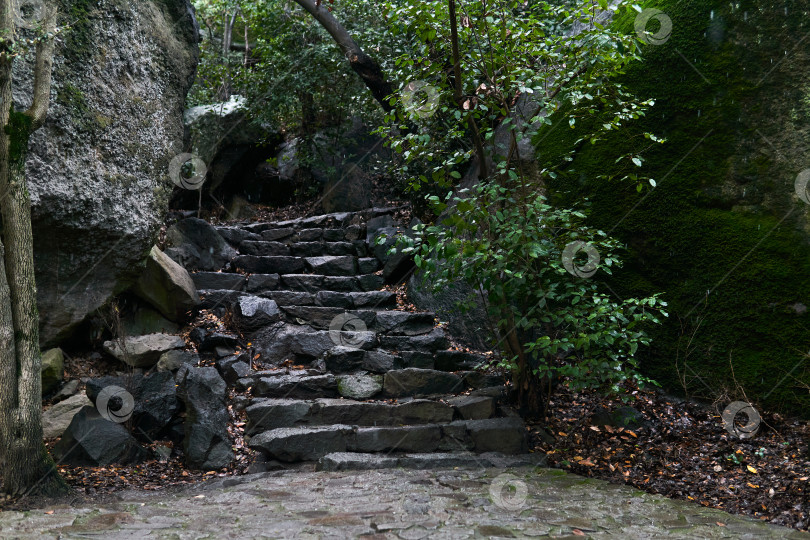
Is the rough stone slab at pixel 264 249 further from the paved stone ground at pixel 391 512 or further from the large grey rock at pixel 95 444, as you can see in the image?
the paved stone ground at pixel 391 512

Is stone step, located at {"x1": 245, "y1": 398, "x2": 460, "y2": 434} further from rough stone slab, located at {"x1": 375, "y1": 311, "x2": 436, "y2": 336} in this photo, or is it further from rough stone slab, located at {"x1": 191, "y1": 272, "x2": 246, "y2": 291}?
rough stone slab, located at {"x1": 191, "y1": 272, "x2": 246, "y2": 291}

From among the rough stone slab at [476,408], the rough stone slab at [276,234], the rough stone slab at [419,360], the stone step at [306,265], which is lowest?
the rough stone slab at [476,408]

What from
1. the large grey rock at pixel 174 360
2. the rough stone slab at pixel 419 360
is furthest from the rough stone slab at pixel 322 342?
the large grey rock at pixel 174 360

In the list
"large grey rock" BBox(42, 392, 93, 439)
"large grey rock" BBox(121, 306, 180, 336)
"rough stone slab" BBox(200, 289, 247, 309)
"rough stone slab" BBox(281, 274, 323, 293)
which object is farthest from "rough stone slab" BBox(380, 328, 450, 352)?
"large grey rock" BBox(42, 392, 93, 439)

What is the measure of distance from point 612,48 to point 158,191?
14.5ft

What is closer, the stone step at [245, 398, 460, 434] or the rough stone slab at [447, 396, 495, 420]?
the stone step at [245, 398, 460, 434]

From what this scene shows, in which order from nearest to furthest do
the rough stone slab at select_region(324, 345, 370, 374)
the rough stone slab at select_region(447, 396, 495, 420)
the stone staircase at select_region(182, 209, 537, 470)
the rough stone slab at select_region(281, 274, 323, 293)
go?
the stone staircase at select_region(182, 209, 537, 470) → the rough stone slab at select_region(447, 396, 495, 420) → the rough stone slab at select_region(324, 345, 370, 374) → the rough stone slab at select_region(281, 274, 323, 293)

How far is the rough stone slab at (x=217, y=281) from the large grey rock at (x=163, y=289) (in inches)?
28.6

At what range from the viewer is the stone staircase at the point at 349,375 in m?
4.68

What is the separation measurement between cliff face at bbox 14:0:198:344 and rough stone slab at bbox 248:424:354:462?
2.24 metres

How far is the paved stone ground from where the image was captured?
10.3 ft

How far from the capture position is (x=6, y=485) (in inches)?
139

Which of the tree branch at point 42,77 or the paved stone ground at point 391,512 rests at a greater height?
the tree branch at point 42,77

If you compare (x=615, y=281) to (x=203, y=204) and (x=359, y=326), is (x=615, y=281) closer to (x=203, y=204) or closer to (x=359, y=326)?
(x=359, y=326)
